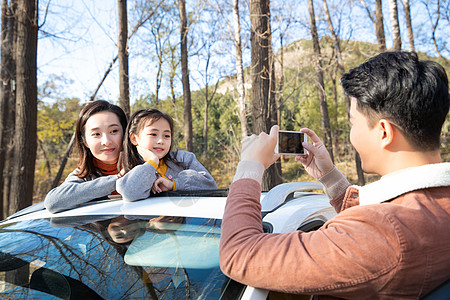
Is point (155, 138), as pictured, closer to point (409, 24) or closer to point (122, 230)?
point (122, 230)

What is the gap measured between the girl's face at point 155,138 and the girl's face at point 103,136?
0.53 feet

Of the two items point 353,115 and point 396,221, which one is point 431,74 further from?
point 396,221

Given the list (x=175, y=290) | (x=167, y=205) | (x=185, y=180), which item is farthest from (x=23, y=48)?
(x=175, y=290)

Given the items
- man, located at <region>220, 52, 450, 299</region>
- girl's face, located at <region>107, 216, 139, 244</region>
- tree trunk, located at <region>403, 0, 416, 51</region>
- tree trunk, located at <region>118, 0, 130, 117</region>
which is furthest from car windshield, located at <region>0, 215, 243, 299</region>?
tree trunk, located at <region>403, 0, 416, 51</region>

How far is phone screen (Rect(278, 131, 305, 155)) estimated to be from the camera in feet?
5.16

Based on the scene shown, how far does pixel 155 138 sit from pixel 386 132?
5.24ft

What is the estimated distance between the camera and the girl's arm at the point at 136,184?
1.91m

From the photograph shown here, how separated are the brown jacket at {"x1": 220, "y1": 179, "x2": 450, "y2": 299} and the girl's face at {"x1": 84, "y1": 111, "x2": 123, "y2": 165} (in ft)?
5.32

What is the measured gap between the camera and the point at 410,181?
40.6 inches

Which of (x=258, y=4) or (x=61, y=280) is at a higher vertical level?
(x=258, y=4)

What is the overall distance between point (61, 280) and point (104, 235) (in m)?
0.22

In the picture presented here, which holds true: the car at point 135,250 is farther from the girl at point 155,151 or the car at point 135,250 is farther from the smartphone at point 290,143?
the girl at point 155,151

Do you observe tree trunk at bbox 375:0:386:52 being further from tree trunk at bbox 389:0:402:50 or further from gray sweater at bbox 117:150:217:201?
gray sweater at bbox 117:150:217:201

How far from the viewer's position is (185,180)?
7.69 feet
